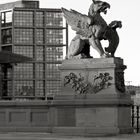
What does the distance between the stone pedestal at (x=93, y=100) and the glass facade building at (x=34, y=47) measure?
386 ft

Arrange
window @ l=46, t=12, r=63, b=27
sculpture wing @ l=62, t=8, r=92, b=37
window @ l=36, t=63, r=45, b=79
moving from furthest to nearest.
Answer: window @ l=46, t=12, r=63, b=27 < window @ l=36, t=63, r=45, b=79 < sculpture wing @ l=62, t=8, r=92, b=37

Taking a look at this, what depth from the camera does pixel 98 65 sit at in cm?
1967

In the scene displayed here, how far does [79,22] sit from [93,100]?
330cm

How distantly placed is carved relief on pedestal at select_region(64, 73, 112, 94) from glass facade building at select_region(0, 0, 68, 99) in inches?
4627

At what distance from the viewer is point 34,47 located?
140 m

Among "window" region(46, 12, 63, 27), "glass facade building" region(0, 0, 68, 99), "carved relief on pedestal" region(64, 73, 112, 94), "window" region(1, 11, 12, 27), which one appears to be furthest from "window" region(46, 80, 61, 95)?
"carved relief on pedestal" region(64, 73, 112, 94)

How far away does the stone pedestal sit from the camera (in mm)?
19219

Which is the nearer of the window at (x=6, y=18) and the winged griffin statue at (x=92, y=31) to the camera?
the winged griffin statue at (x=92, y=31)

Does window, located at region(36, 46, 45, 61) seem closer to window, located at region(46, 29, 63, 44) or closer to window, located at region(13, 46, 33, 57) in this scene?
window, located at region(13, 46, 33, 57)

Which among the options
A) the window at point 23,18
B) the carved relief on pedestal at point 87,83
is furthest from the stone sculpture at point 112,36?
the window at point 23,18

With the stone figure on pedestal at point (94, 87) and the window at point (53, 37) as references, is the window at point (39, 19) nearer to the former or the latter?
the window at point (53, 37)

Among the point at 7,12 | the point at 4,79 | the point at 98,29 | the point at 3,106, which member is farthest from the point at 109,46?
the point at 7,12

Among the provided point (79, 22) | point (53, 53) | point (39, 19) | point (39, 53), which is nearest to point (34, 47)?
point (39, 53)

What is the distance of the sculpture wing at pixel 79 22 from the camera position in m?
20.4
